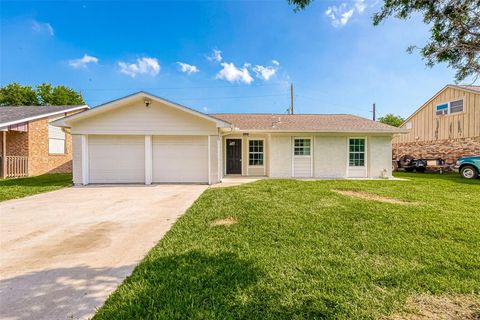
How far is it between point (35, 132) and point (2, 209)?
10433mm

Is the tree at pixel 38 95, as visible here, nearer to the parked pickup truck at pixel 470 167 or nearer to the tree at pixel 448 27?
the tree at pixel 448 27

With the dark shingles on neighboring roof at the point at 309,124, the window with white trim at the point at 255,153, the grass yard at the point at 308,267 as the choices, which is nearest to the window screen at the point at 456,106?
the dark shingles on neighboring roof at the point at 309,124

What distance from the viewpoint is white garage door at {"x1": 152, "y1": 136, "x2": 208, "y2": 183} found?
413 inches

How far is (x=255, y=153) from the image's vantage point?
12766 millimetres

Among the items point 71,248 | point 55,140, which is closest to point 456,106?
point 71,248

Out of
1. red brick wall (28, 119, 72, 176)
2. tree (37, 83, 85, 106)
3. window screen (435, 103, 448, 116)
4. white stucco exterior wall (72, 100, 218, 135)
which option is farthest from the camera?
tree (37, 83, 85, 106)

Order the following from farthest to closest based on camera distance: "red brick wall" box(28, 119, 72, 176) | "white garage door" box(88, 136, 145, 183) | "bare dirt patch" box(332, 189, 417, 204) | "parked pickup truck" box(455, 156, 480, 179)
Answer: "red brick wall" box(28, 119, 72, 176)
"parked pickup truck" box(455, 156, 480, 179)
"white garage door" box(88, 136, 145, 183)
"bare dirt patch" box(332, 189, 417, 204)

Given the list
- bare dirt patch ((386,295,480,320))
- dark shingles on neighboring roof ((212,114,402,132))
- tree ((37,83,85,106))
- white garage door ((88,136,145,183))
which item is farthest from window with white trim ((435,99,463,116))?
tree ((37,83,85,106))

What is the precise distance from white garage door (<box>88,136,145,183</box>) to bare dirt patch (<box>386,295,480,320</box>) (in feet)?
33.8

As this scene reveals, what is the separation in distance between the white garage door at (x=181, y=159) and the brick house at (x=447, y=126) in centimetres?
1318

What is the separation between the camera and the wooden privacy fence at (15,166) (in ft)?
40.9

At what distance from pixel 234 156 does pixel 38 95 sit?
123 feet

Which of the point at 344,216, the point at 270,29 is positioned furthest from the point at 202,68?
the point at 344,216

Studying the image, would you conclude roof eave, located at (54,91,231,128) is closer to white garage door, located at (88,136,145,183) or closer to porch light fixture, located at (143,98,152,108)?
porch light fixture, located at (143,98,152,108)
